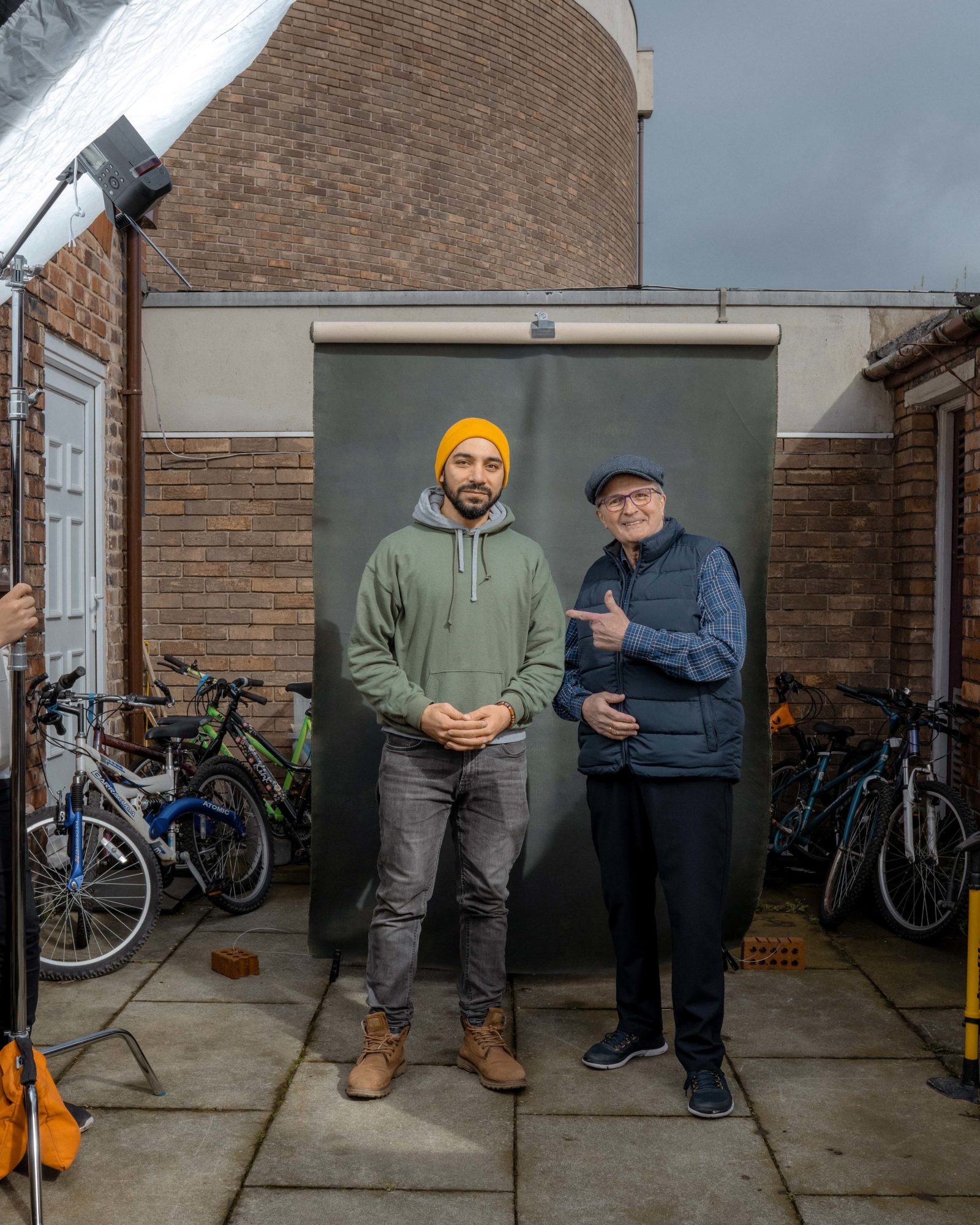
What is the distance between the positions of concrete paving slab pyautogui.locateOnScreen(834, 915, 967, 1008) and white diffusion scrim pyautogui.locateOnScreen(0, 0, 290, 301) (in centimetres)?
370

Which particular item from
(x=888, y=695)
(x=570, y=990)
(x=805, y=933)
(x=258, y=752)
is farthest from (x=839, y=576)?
(x=258, y=752)

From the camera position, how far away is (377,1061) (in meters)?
3.24

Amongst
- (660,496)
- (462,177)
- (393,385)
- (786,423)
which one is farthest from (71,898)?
(462,177)

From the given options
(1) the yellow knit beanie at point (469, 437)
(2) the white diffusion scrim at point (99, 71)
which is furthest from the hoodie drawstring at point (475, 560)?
(2) the white diffusion scrim at point (99, 71)

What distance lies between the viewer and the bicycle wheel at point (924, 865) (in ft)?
15.8

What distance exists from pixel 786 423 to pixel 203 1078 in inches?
189

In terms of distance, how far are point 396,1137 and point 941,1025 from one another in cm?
197

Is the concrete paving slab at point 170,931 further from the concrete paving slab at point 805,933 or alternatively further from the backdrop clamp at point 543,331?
the backdrop clamp at point 543,331

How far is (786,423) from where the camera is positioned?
651 cm

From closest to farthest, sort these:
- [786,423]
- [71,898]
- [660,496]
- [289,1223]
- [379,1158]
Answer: [289,1223]
[379,1158]
[660,496]
[71,898]
[786,423]

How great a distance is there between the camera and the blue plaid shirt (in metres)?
3.12

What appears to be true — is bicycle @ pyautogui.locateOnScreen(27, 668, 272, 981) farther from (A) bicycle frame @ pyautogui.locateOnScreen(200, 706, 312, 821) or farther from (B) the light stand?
(B) the light stand

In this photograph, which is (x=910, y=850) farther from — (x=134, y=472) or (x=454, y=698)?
(x=134, y=472)

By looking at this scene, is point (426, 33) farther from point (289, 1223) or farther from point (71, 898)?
point (289, 1223)
